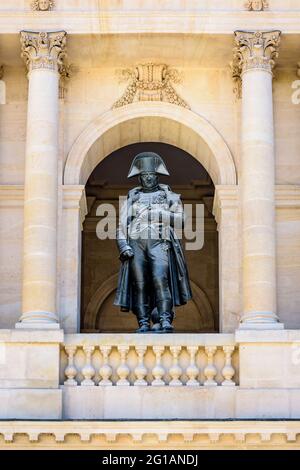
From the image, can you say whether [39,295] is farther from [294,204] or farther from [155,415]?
[294,204]

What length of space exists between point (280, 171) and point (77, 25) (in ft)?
12.5

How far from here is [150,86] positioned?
2606 centimetres

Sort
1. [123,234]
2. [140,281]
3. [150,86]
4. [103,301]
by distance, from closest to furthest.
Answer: [140,281] < [123,234] < [150,86] < [103,301]

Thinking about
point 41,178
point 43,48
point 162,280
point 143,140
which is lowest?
point 162,280

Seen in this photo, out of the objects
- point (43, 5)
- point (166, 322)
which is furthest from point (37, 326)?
point (43, 5)

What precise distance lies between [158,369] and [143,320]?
3.83ft

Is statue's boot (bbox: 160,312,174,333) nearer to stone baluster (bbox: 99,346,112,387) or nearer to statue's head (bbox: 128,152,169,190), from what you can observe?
stone baluster (bbox: 99,346,112,387)

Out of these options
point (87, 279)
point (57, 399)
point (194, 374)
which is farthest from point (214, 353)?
point (87, 279)

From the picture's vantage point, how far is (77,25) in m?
25.3

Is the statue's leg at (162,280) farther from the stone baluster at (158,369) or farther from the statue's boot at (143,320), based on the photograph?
the stone baluster at (158,369)

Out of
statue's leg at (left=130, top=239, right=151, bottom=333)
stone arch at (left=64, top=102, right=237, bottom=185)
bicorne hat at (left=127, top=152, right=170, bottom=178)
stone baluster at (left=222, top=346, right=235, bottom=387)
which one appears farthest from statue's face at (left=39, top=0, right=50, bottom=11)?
stone baluster at (left=222, top=346, right=235, bottom=387)

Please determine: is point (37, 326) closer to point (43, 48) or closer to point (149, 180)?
point (149, 180)

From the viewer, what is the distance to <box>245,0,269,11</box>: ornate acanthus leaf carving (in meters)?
25.3
